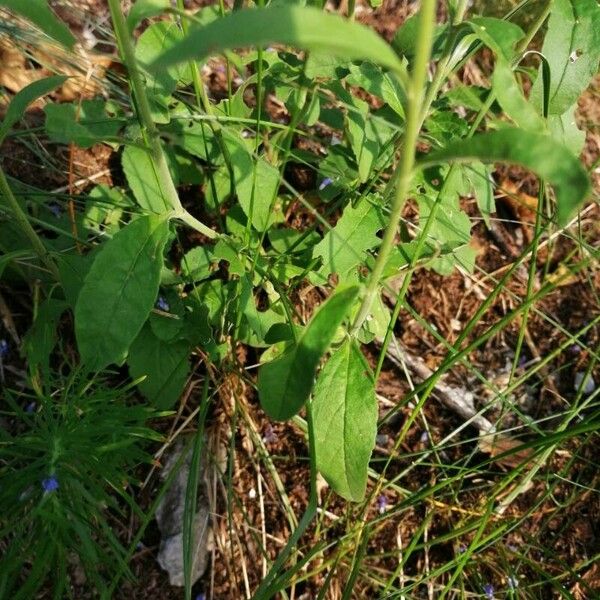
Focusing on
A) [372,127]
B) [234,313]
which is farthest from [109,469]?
[372,127]

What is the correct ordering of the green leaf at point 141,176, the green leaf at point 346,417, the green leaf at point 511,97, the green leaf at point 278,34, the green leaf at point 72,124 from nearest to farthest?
the green leaf at point 278,34, the green leaf at point 511,97, the green leaf at point 346,417, the green leaf at point 72,124, the green leaf at point 141,176

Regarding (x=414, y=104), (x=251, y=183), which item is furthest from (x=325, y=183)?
(x=414, y=104)

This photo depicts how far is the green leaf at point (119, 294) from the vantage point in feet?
4.08

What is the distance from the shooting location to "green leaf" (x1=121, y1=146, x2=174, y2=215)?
173 cm

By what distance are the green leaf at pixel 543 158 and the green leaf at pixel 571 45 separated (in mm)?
638

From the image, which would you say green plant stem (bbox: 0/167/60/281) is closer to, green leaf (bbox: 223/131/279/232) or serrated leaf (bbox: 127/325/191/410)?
serrated leaf (bbox: 127/325/191/410)

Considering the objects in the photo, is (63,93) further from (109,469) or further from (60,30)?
(109,469)

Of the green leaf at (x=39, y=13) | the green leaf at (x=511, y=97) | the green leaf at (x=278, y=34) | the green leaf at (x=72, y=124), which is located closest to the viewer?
the green leaf at (x=278, y=34)

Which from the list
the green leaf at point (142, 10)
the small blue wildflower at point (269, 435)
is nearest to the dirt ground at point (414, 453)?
the small blue wildflower at point (269, 435)

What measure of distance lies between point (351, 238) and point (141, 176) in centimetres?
59

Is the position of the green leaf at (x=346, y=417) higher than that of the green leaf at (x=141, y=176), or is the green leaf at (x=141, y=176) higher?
the green leaf at (x=141, y=176)

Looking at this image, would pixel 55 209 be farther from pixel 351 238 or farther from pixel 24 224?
pixel 351 238

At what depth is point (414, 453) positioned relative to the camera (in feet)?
5.79

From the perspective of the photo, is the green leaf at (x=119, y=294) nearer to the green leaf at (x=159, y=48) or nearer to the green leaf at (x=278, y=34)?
the green leaf at (x=159, y=48)
